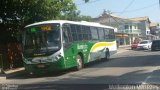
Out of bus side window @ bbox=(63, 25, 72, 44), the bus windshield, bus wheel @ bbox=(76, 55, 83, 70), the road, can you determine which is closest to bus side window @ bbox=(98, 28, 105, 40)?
bus wheel @ bbox=(76, 55, 83, 70)

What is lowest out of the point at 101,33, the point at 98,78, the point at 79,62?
the point at 98,78

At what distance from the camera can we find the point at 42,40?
19531mm

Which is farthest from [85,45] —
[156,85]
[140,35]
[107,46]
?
[140,35]

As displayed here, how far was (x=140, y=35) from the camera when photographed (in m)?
112

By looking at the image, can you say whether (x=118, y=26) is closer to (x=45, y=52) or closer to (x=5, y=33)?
(x=5, y=33)

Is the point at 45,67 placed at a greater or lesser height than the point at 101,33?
lesser

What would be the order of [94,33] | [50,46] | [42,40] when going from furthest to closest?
[94,33] < [42,40] < [50,46]

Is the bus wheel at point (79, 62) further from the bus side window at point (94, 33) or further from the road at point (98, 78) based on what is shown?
the bus side window at point (94, 33)

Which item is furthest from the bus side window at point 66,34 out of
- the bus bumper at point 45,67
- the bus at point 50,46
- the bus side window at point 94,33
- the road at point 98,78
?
the bus side window at point 94,33

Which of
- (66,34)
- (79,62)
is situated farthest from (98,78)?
(79,62)

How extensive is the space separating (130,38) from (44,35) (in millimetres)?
80503

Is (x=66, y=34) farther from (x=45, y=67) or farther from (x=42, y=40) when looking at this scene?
(x=45, y=67)

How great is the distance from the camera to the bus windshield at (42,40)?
1928 centimetres

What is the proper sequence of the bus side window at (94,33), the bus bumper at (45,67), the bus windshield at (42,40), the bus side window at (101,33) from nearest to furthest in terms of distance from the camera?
the bus bumper at (45,67) < the bus windshield at (42,40) < the bus side window at (94,33) < the bus side window at (101,33)
